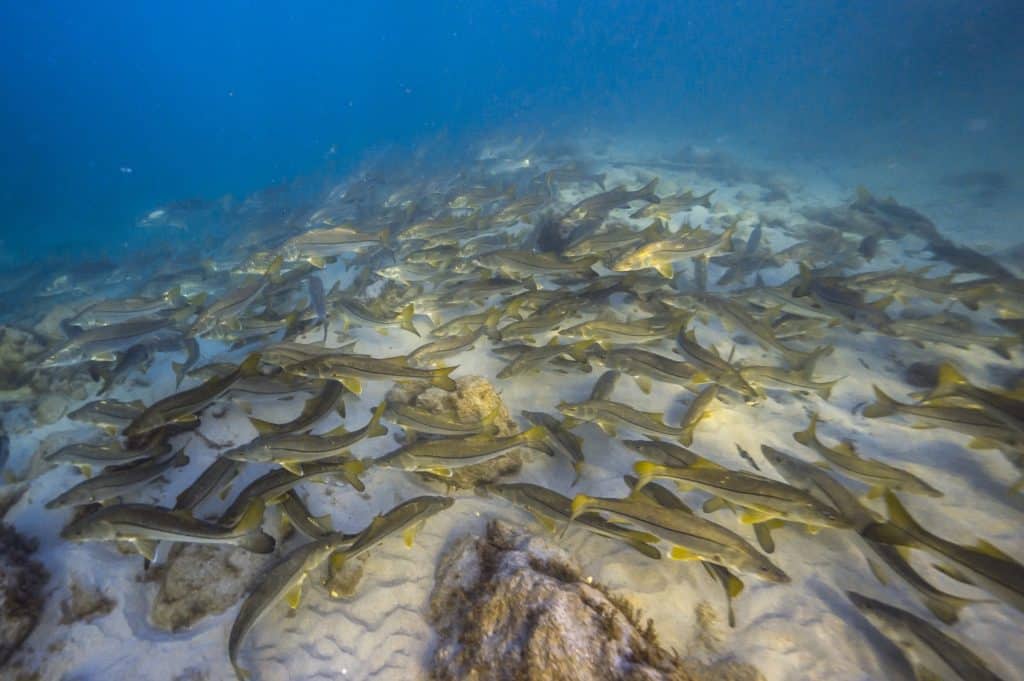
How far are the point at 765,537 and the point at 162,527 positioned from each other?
607cm

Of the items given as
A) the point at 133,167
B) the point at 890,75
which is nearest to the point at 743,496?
the point at 890,75

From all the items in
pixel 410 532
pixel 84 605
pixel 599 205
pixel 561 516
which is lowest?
pixel 84 605

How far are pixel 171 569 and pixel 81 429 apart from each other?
494 centimetres

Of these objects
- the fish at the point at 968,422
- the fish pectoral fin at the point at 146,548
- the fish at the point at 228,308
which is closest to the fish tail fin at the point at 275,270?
the fish at the point at 228,308

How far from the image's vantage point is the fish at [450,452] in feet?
16.1

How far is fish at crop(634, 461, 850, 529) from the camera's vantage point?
426 centimetres

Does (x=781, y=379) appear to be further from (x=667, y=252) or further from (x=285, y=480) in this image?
(x=285, y=480)

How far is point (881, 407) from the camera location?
21.1 feet

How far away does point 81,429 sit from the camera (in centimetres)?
772

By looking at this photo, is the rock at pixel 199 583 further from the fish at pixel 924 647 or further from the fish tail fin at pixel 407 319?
the fish at pixel 924 647

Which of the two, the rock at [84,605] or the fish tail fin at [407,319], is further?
the fish tail fin at [407,319]

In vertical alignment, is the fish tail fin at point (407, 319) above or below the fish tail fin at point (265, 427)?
below

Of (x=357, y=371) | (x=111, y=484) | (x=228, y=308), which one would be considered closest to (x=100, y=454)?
(x=111, y=484)

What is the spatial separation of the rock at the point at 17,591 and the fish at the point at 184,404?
158 centimetres
